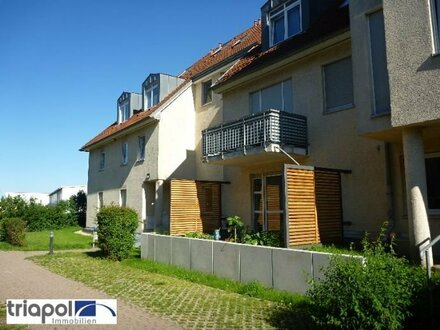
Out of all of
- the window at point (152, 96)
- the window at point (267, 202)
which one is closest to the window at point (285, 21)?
the window at point (267, 202)

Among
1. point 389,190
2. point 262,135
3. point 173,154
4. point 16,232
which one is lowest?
point 16,232

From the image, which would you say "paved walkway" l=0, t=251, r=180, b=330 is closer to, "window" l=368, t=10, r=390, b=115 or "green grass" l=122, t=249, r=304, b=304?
"green grass" l=122, t=249, r=304, b=304

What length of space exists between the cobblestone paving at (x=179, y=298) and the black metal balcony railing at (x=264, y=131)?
5.35m

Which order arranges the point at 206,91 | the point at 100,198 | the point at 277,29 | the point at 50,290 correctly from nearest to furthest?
the point at 50,290 → the point at 277,29 → the point at 206,91 → the point at 100,198

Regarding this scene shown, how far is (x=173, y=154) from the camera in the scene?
20.7 metres

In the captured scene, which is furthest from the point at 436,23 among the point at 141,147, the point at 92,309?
the point at 141,147

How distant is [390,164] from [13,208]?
2848 cm

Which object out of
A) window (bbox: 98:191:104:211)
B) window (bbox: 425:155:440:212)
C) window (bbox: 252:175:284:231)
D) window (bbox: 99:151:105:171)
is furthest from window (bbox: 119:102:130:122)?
window (bbox: 425:155:440:212)

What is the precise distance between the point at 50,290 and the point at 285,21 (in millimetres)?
12990

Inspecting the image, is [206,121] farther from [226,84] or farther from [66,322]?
[66,322]

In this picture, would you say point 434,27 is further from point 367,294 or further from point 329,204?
point 367,294

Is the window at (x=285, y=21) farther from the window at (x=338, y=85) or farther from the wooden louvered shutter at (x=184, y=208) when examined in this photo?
the wooden louvered shutter at (x=184, y=208)

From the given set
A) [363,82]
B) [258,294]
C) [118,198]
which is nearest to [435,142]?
[363,82]

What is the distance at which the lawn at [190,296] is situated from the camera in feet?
22.3
